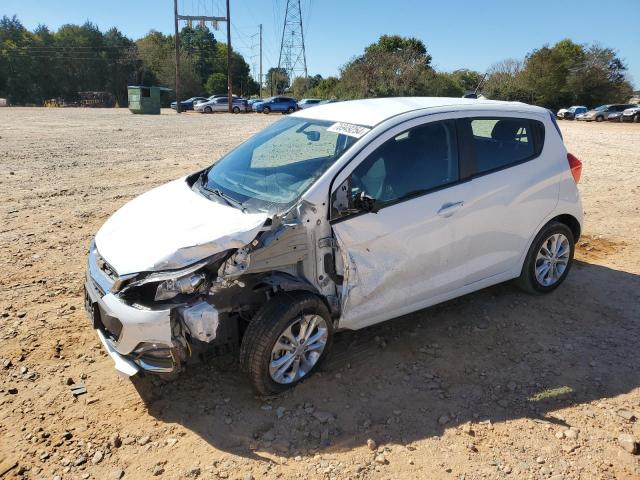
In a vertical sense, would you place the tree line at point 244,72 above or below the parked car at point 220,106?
above

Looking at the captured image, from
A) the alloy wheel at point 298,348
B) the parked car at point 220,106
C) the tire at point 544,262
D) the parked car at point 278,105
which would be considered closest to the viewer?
the alloy wheel at point 298,348

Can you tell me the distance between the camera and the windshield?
3568 mm

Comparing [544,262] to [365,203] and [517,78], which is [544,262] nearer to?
[365,203]

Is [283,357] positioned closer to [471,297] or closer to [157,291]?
[157,291]

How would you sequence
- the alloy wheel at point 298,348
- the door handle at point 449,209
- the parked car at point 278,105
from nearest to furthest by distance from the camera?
the alloy wheel at point 298,348, the door handle at point 449,209, the parked car at point 278,105

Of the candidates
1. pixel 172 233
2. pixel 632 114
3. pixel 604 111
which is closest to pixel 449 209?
pixel 172 233

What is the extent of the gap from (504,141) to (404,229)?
1.45 m

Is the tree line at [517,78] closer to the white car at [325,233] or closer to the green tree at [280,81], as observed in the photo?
the green tree at [280,81]

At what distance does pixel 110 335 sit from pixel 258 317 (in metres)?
0.96

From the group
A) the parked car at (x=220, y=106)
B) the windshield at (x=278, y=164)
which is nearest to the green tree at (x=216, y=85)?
the parked car at (x=220, y=106)

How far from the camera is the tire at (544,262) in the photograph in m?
4.61

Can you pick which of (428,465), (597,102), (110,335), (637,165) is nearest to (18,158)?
(110,335)

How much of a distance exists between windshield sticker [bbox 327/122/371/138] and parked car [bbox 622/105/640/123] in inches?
1594

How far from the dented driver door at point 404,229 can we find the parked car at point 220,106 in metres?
45.6
